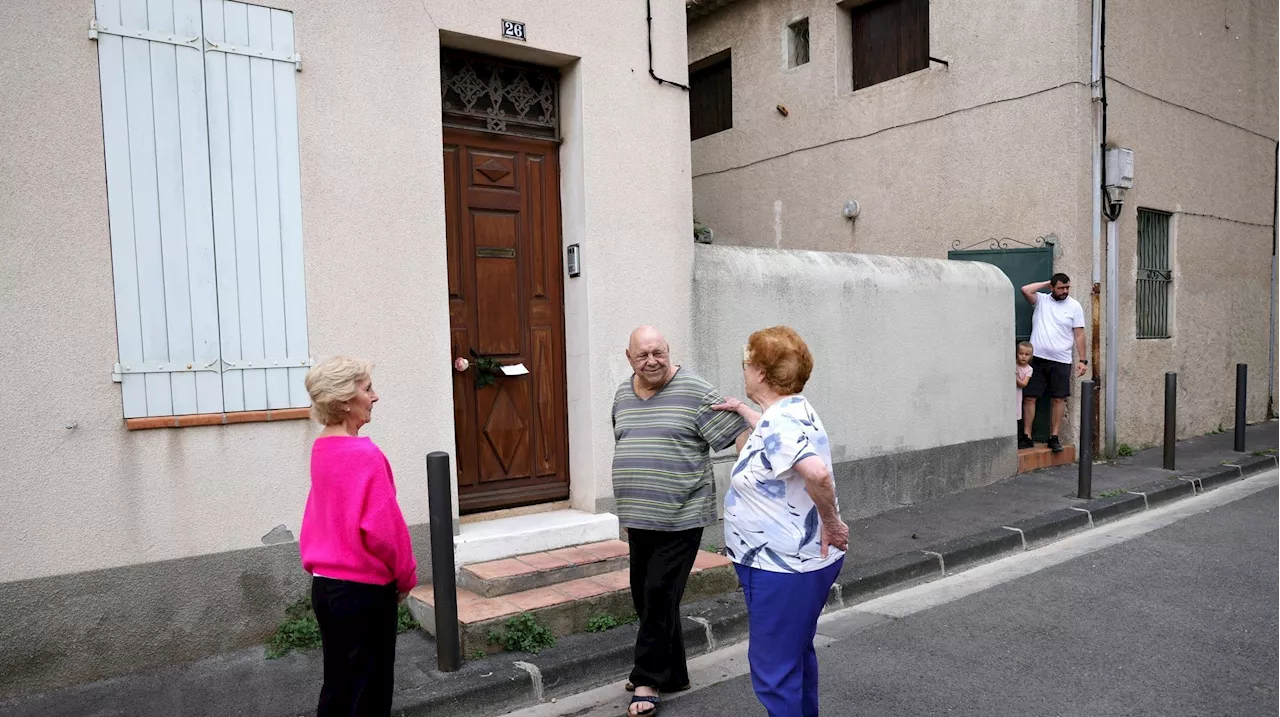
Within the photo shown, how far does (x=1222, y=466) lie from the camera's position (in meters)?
8.68

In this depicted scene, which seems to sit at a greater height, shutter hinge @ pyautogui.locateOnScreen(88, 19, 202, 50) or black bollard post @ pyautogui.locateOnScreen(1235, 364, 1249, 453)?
shutter hinge @ pyautogui.locateOnScreen(88, 19, 202, 50)

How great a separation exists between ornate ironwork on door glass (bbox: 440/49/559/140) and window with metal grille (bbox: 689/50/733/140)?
6.73m

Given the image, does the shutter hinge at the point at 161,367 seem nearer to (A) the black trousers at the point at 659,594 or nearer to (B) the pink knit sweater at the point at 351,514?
(B) the pink knit sweater at the point at 351,514

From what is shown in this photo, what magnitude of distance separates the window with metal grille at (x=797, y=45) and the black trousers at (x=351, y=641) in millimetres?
9822

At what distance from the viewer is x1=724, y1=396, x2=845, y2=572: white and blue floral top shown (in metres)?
2.88

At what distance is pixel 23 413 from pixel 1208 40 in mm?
12312

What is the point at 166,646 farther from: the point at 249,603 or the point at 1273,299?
the point at 1273,299

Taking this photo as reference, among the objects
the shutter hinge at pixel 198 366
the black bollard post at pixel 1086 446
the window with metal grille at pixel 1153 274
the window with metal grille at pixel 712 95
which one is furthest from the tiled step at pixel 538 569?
the window with metal grille at pixel 712 95

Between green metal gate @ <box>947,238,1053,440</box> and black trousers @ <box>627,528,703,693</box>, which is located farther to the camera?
green metal gate @ <box>947,238,1053,440</box>

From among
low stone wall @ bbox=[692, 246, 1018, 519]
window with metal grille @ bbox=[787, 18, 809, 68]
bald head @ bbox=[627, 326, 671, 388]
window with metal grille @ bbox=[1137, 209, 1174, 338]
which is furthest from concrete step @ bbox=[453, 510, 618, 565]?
window with metal grille @ bbox=[787, 18, 809, 68]

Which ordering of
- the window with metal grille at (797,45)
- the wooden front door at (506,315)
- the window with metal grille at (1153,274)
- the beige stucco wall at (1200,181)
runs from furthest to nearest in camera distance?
the window with metal grille at (797,45), the window with metal grille at (1153,274), the beige stucco wall at (1200,181), the wooden front door at (506,315)

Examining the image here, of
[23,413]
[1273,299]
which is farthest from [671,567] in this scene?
[1273,299]

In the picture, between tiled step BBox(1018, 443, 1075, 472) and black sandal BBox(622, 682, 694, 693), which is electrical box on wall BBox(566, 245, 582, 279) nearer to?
black sandal BBox(622, 682, 694, 693)

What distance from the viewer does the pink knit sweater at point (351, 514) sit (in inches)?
108
